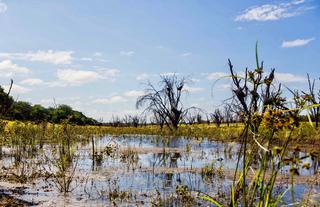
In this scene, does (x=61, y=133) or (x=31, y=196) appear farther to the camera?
(x=61, y=133)

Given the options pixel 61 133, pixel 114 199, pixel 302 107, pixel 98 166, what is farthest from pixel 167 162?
pixel 302 107

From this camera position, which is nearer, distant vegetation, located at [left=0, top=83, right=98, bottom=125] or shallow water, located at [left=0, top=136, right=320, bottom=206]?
shallow water, located at [left=0, top=136, right=320, bottom=206]

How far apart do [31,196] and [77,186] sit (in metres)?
1.25

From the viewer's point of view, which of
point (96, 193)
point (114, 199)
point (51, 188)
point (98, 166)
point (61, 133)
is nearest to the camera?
point (114, 199)

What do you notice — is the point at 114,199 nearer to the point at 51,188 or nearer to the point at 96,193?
the point at 96,193

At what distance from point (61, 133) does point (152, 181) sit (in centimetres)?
490

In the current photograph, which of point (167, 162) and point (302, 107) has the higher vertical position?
point (302, 107)

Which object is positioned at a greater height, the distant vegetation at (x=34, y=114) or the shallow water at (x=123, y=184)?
the distant vegetation at (x=34, y=114)

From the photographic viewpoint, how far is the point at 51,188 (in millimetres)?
8484

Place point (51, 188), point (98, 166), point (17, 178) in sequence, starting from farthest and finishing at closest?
point (98, 166) < point (17, 178) < point (51, 188)

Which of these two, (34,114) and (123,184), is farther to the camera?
(34,114)

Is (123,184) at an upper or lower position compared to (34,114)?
lower

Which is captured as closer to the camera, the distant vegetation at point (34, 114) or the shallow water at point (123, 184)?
the shallow water at point (123, 184)

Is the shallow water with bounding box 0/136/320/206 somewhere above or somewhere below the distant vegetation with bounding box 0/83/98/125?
below
